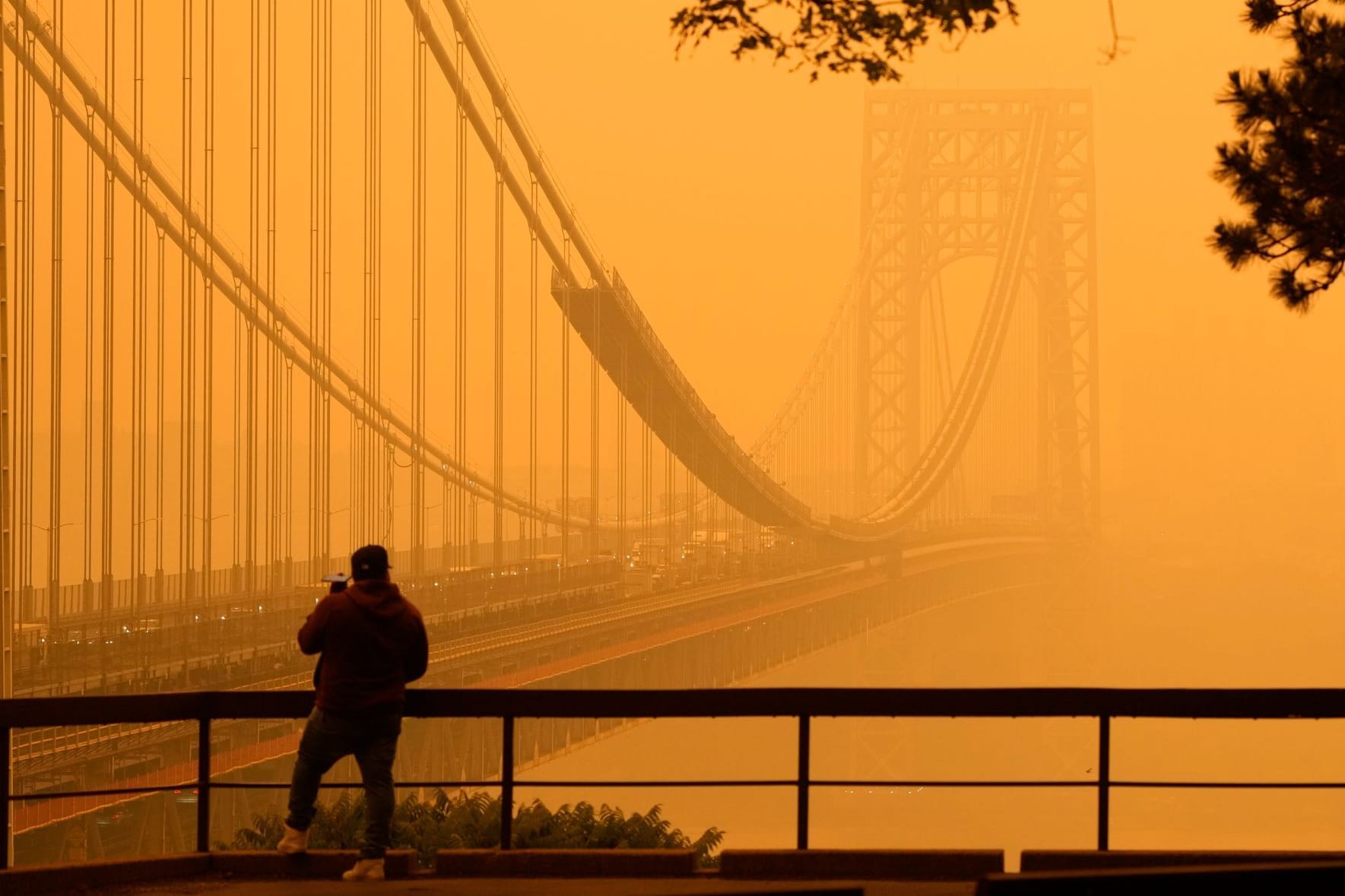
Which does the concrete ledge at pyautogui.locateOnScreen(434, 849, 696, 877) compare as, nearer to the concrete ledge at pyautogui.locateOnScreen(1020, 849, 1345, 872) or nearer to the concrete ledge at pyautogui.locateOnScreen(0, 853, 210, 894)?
the concrete ledge at pyautogui.locateOnScreen(0, 853, 210, 894)

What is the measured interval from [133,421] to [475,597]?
230 inches

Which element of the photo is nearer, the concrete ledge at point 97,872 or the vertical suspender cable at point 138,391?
the concrete ledge at point 97,872

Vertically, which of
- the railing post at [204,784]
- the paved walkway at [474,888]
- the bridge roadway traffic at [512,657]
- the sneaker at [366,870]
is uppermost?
the railing post at [204,784]

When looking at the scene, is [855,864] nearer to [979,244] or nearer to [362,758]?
[362,758]

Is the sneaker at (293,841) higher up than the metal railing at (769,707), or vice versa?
the metal railing at (769,707)

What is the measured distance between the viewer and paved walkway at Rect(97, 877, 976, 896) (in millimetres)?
4293

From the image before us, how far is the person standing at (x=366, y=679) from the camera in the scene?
4.40 meters

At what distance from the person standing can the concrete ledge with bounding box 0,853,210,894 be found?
13.4 inches

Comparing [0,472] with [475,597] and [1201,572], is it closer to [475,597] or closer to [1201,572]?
[475,597]

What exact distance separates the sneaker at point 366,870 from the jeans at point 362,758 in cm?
1

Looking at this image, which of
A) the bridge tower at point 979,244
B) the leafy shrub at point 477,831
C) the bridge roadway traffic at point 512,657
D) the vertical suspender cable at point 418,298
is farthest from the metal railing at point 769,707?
the bridge tower at point 979,244

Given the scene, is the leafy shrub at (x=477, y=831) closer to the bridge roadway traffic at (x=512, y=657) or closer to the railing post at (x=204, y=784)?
the railing post at (x=204, y=784)

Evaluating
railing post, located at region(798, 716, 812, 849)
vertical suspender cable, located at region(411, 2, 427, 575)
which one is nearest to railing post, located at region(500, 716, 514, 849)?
railing post, located at region(798, 716, 812, 849)

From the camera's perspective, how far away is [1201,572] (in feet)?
186
